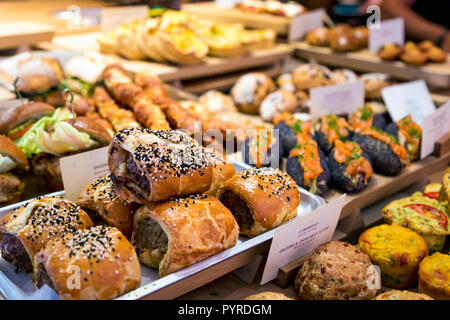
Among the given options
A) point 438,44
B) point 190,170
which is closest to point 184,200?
point 190,170

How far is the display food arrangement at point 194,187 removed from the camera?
1683mm

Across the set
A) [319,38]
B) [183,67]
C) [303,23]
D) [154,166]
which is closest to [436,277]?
[154,166]

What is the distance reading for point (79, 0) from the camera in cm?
786

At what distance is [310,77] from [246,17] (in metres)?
1.41

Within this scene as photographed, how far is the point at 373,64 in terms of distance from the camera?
14.1 feet

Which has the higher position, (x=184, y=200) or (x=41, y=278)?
(x=184, y=200)

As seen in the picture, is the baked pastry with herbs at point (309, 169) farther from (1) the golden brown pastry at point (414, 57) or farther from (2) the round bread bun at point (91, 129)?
(1) the golden brown pastry at point (414, 57)

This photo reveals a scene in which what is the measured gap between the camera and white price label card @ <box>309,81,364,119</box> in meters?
3.28

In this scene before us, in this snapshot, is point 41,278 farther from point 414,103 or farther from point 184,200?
point 414,103

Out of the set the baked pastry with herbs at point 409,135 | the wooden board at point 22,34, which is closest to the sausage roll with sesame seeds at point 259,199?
the baked pastry with herbs at point 409,135

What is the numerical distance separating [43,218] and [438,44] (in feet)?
15.9

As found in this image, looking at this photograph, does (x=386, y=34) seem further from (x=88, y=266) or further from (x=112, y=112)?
(x=88, y=266)

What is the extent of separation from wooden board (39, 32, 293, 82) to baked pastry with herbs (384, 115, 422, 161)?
72.2 inches
